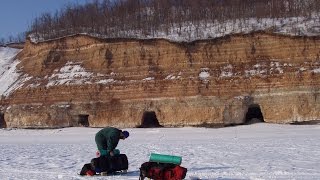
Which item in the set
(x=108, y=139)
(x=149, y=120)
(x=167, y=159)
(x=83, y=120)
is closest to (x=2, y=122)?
(x=83, y=120)

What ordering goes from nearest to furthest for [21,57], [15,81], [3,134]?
[3,134] → [15,81] → [21,57]

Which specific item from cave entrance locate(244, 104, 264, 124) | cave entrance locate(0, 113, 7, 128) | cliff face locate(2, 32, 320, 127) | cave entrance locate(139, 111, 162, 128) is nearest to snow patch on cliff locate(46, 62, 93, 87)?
cliff face locate(2, 32, 320, 127)

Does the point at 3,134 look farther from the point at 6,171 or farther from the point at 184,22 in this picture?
the point at 6,171

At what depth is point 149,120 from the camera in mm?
35594

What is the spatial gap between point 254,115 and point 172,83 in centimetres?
615

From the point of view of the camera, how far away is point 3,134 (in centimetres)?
3434

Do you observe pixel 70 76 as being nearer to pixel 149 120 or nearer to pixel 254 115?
pixel 149 120

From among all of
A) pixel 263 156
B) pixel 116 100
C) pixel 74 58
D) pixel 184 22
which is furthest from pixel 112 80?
pixel 263 156

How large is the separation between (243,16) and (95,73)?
1214cm

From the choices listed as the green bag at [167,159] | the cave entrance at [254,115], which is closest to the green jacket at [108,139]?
the green bag at [167,159]

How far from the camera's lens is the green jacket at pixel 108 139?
1216cm

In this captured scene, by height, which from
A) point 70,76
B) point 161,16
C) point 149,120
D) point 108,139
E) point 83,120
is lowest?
point 149,120

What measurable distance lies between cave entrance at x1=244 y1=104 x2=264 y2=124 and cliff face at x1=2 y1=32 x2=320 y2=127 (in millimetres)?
143

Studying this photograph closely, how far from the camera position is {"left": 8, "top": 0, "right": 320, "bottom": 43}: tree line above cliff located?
36.7 meters
